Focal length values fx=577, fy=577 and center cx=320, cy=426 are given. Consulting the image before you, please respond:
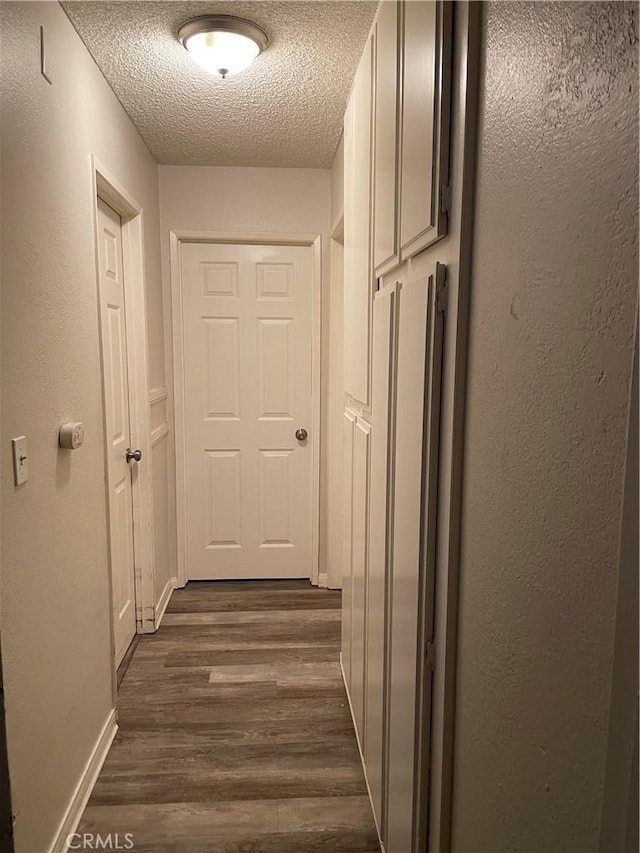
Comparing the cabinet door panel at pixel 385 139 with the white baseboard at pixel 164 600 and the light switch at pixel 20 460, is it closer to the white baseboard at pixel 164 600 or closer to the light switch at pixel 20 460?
the light switch at pixel 20 460

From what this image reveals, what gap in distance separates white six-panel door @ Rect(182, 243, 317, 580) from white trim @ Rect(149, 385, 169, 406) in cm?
16

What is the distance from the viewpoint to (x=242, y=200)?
335 cm

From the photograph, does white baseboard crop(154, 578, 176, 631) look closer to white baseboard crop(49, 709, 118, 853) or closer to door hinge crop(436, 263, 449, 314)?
white baseboard crop(49, 709, 118, 853)

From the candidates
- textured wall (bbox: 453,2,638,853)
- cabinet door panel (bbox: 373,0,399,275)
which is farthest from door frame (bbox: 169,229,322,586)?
textured wall (bbox: 453,2,638,853)

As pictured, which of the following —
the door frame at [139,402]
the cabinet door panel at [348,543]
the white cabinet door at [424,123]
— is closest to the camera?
the white cabinet door at [424,123]

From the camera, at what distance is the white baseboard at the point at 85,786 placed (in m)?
1.65

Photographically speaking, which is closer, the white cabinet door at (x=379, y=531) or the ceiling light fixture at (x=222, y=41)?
the white cabinet door at (x=379, y=531)

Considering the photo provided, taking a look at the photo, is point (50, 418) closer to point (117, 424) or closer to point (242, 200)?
point (117, 424)

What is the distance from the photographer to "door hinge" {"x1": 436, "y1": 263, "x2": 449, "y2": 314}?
1043mm

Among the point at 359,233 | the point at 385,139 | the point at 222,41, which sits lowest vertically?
the point at 359,233

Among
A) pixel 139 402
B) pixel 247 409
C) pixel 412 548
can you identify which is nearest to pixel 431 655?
pixel 412 548

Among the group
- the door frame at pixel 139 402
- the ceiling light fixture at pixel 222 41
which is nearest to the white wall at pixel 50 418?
the ceiling light fixture at pixel 222 41

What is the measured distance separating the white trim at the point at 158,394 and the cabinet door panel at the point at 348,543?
3.93 ft

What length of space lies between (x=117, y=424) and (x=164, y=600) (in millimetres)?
1179
